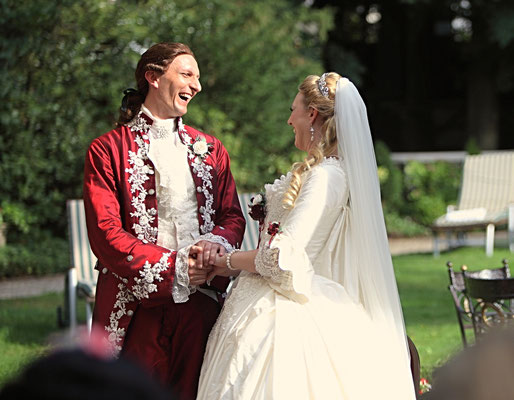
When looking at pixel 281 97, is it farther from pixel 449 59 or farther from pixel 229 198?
pixel 449 59

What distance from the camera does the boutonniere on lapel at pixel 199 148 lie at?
3441mm

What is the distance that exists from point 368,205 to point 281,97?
348 inches

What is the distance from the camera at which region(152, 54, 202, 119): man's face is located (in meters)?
3.31

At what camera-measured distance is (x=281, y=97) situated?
1173 cm

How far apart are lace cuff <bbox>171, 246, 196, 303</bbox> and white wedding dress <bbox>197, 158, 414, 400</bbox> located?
0.19 meters

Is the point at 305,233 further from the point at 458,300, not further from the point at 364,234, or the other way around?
the point at 458,300

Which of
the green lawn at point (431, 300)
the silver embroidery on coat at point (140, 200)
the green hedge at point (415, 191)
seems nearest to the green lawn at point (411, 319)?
the green lawn at point (431, 300)

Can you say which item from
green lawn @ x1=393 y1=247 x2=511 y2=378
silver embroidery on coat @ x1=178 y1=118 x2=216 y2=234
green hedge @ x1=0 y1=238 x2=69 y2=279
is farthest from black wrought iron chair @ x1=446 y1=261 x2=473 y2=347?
green hedge @ x1=0 y1=238 x2=69 y2=279

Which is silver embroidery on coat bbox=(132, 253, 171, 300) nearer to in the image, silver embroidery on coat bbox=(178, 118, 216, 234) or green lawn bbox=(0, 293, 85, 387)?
silver embroidery on coat bbox=(178, 118, 216, 234)

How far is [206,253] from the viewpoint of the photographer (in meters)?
3.14

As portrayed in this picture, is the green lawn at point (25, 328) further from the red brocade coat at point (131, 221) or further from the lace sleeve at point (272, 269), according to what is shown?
the lace sleeve at point (272, 269)

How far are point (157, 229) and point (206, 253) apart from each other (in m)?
0.28

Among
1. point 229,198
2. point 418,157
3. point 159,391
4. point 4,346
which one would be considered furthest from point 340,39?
point 159,391

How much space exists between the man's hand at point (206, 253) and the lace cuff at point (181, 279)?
4 cm
